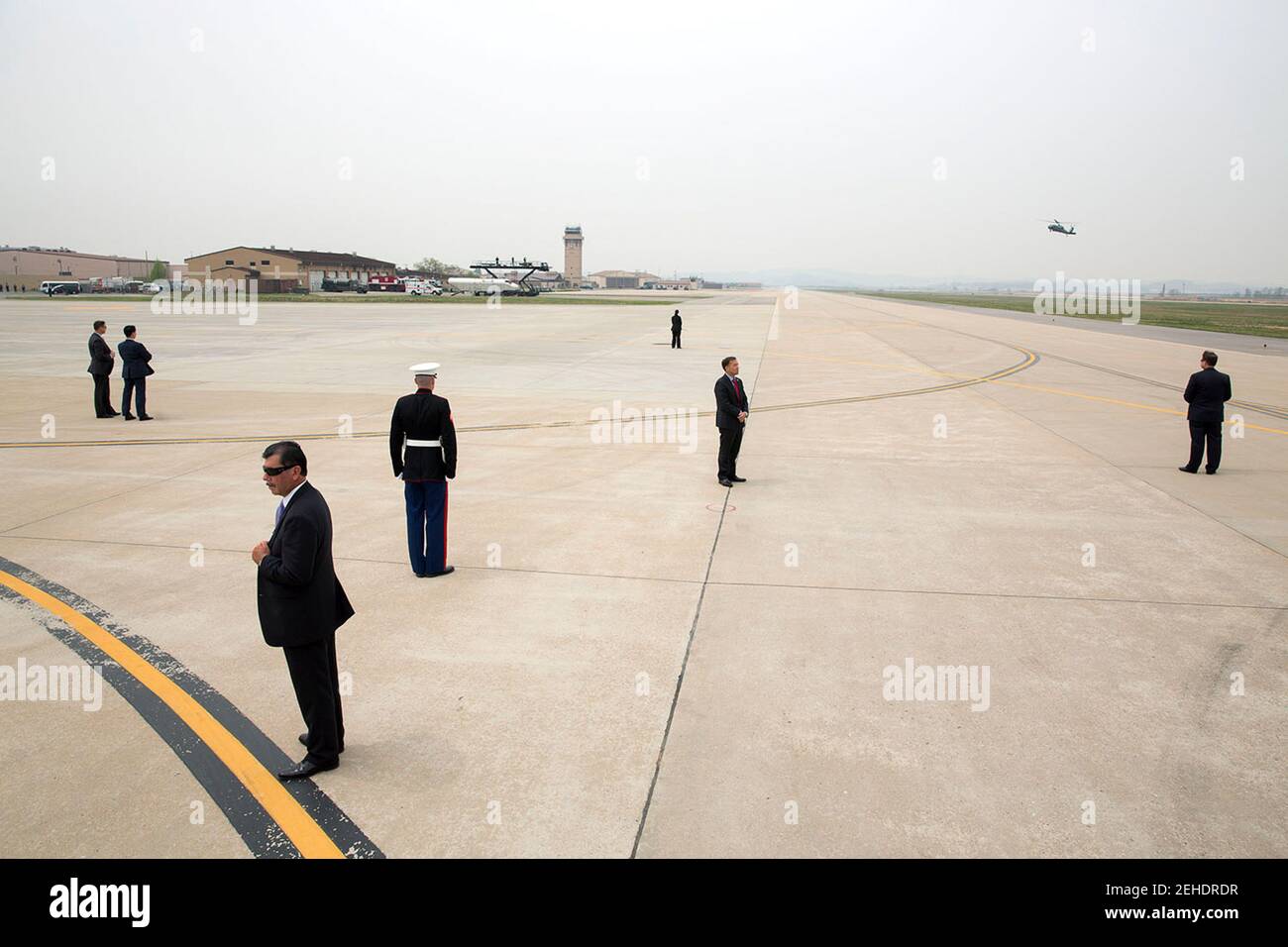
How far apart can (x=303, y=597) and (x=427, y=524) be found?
3262mm

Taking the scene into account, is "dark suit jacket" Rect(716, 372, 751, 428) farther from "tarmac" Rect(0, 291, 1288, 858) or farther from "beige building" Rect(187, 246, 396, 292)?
"beige building" Rect(187, 246, 396, 292)

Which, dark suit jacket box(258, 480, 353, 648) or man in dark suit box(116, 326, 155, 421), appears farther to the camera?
man in dark suit box(116, 326, 155, 421)

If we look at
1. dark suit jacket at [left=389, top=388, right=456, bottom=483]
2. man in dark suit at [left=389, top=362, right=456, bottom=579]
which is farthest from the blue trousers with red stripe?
dark suit jacket at [left=389, top=388, right=456, bottom=483]

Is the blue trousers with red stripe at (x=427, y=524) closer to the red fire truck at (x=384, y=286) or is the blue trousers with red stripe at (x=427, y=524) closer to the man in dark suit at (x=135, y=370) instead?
the man in dark suit at (x=135, y=370)

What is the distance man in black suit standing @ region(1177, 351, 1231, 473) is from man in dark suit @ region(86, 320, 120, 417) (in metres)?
18.5

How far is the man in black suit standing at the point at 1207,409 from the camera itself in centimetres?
1175

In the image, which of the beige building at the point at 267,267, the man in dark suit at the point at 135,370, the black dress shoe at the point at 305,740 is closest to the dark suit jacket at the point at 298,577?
the black dress shoe at the point at 305,740

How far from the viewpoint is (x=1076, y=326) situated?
51062mm

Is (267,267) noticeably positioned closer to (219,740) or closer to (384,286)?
(384,286)

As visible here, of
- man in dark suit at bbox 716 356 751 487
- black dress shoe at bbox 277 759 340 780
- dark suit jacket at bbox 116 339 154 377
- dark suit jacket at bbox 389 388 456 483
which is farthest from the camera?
dark suit jacket at bbox 116 339 154 377

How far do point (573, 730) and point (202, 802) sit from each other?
2104mm

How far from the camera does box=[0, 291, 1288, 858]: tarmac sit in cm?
418
